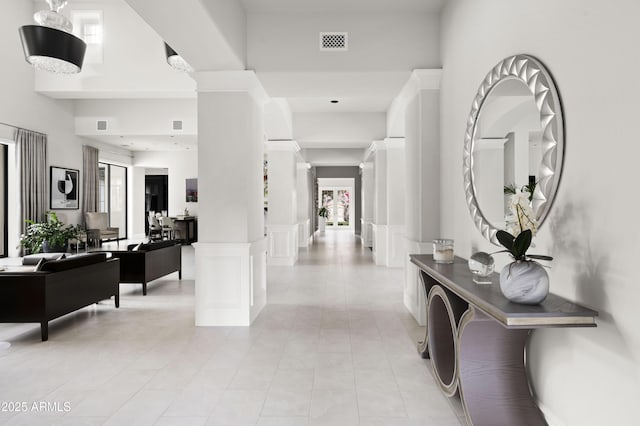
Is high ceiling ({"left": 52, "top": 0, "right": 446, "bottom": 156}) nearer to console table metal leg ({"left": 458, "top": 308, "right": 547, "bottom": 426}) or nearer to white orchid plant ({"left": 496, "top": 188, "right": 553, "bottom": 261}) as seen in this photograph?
white orchid plant ({"left": 496, "top": 188, "right": 553, "bottom": 261})

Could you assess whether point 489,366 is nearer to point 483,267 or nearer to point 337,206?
point 483,267

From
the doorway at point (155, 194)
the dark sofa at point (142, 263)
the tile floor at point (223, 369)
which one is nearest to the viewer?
the tile floor at point (223, 369)

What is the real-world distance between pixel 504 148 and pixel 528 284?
3.75 feet

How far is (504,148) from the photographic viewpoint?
8.41 feet

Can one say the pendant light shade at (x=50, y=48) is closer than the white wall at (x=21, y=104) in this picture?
Yes

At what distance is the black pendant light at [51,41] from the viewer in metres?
5.42

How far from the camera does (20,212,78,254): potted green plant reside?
27.1ft

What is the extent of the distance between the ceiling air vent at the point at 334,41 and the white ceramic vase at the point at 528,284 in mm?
3235

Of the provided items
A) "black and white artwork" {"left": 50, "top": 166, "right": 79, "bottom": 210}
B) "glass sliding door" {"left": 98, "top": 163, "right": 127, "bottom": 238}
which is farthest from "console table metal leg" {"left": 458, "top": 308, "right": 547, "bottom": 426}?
"glass sliding door" {"left": 98, "top": 163, "right": 127, "bottom": 238}

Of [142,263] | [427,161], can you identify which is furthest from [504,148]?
[142,263]

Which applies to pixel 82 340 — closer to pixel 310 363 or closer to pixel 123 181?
pixel 310 363

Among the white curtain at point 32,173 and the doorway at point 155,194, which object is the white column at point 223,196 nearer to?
the white curtain at point 32,173

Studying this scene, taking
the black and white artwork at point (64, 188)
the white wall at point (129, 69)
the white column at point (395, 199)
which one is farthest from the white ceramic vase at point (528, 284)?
the black and white artwork at point (64, 188)

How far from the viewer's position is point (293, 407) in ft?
8.11
